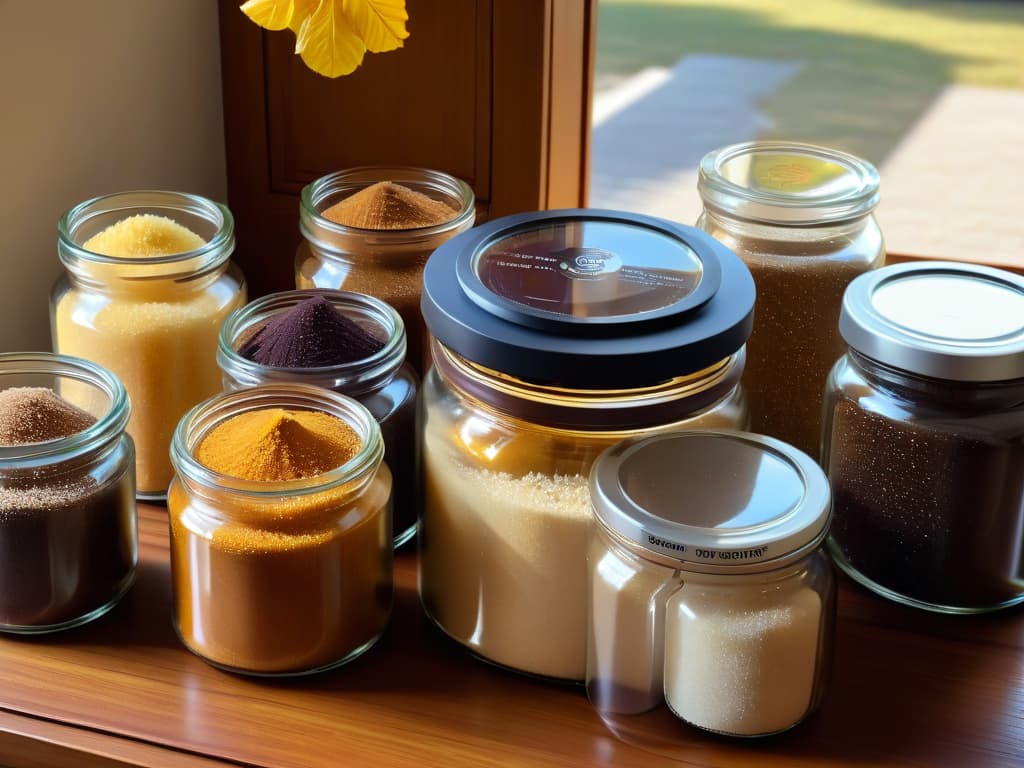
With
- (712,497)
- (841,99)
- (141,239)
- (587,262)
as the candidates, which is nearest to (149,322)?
(141,239)

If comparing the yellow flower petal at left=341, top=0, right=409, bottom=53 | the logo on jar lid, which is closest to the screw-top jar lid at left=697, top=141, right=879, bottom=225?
the logo on jar lid

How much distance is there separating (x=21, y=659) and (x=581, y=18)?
0.64 m

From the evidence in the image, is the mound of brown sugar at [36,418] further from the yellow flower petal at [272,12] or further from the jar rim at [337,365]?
the yellow flower petal at [272,12]

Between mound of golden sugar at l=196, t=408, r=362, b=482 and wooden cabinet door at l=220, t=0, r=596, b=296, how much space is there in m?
0.36

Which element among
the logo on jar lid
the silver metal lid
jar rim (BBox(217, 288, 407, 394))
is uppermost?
the logo on jar lid

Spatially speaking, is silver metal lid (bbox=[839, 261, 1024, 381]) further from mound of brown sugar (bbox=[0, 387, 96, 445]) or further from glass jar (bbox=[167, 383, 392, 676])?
mound of brown sugar (bbox=[0, 387, 96, 445])

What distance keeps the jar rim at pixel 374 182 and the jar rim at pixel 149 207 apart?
58 millimetres

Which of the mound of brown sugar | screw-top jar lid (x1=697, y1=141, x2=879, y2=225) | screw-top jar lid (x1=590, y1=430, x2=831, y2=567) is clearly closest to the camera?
screw-top jar lid (x1=590, y1=430, x2=831, y2=567)

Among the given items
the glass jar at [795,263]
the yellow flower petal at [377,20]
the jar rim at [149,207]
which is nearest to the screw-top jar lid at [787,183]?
the glass jar at [795,263]

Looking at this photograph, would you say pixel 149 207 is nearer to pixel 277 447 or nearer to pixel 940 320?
pixel 277 447

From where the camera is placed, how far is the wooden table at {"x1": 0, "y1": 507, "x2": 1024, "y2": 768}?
67 centimetres

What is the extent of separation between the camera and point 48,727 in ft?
2.25

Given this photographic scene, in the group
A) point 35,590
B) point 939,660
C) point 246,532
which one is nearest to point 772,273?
point 939,660

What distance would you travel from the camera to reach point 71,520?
0.73m
